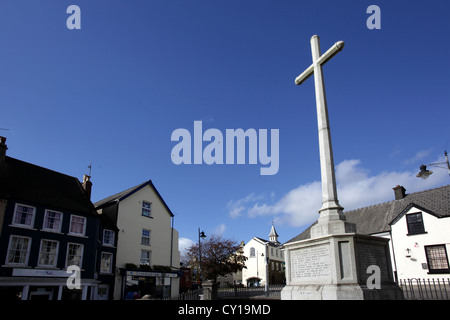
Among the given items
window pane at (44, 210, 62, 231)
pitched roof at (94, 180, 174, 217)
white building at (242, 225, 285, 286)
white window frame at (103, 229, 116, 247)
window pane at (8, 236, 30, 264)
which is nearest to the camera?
window pane at (8, 236, 30, 264)

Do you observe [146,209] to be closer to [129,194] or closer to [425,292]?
[129,194]

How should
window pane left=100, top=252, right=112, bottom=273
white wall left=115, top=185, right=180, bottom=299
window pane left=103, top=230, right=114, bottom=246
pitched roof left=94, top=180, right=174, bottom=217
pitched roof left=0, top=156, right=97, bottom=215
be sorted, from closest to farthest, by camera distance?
pitched roof left=0, top=156, right=97, bottom=215 → window pane left=100, top=252, right=112, bottom=273 → window pane left=103, top=230, right=114, bottom=246 → white wall left=115, top=185, right=180, bottom=299 → pitched roof left=94, top=180, right=174, bottom=217

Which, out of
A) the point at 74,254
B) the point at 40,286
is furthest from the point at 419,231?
the point at 40,286

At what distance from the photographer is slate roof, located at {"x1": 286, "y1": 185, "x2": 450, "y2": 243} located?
2519 centimetres

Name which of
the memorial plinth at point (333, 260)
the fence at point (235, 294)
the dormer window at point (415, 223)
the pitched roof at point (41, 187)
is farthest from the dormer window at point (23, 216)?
the dormer window at point (415, 223)

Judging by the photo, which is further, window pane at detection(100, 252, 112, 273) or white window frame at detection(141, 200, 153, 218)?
white window frame at detection(141, 200, 153, 218)

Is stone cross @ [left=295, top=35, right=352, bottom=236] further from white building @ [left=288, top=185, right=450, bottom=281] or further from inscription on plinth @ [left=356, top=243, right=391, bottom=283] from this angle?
white building @ [left=288, top=185, right=450, bottom=281]

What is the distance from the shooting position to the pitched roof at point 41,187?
24.0 m

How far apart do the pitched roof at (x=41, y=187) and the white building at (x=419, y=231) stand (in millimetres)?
27473

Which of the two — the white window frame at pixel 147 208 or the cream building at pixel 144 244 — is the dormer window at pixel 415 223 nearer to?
the cream building at pixel 144 244

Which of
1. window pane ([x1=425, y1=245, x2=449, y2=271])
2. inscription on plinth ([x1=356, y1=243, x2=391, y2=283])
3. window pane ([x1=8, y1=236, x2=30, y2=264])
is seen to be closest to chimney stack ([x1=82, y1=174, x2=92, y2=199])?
window pane ([x1=8, y1=236, x2=30, y2=264])

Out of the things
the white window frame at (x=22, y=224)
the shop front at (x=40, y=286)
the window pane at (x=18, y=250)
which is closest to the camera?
the shop front at (x=40, y=286)
